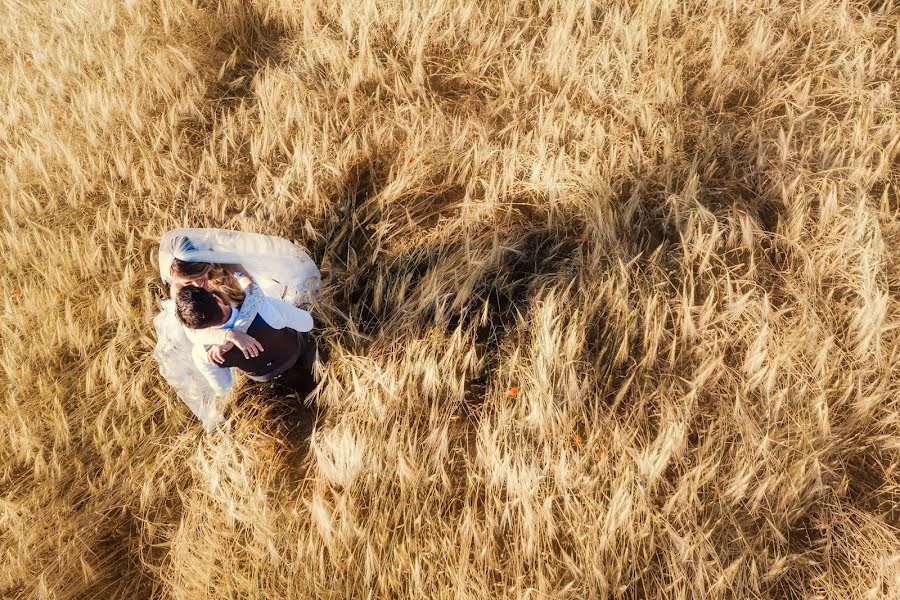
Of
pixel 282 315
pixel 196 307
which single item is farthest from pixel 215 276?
pixel 282 315

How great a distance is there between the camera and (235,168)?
249cm

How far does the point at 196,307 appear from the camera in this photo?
1550 millimetres

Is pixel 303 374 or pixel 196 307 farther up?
pixel 196 307

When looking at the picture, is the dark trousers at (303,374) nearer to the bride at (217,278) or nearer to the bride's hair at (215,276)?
the bride at (217,278)

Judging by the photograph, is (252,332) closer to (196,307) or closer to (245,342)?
(245,342)

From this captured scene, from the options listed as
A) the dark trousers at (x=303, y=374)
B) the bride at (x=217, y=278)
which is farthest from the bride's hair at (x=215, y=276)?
the dark trousers at (x=303, y=374)

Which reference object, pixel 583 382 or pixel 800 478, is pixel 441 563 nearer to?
pixel 583 382

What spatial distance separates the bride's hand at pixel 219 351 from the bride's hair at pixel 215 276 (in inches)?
5.4

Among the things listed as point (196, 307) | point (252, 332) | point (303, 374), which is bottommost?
point (303, 374)

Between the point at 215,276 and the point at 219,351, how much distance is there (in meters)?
0.25

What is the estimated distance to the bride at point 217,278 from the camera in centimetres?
A: 163

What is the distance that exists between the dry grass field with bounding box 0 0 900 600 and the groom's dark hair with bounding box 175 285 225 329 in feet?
1.76

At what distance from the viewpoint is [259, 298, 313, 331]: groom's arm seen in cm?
174

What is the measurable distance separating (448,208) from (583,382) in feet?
3.08
